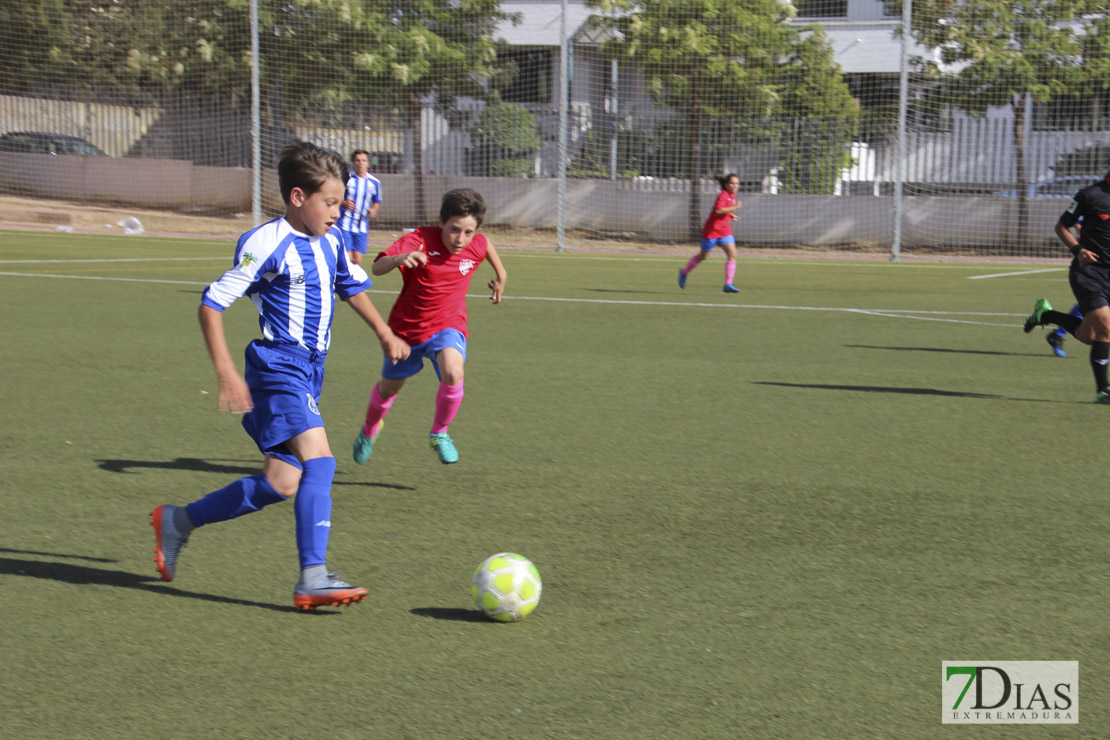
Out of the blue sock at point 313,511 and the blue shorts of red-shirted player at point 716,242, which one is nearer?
the blue sock at point 313,511

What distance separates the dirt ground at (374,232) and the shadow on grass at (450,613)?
70.3 feet

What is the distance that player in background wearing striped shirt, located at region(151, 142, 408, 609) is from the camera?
4152mm

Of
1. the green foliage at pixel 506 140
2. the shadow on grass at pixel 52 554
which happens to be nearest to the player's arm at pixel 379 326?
the shadow on grass at pixel 52 554

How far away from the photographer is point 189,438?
279 inches

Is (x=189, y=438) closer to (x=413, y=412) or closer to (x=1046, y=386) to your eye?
(x=413, y=412)

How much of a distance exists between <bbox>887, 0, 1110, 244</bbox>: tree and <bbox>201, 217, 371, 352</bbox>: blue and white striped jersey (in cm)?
2285

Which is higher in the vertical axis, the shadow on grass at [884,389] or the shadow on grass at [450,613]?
the shadow on grass at [884,389]

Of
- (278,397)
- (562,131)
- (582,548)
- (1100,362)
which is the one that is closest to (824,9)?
(562,131)

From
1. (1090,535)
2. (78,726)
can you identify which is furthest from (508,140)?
(78,726)

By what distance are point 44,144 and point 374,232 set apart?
10350mm

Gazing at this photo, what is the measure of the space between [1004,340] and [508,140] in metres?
17.5

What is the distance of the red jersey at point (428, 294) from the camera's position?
6.36 meters

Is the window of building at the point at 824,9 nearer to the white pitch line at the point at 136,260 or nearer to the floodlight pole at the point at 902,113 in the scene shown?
the floodlight pole at the point at 902,113

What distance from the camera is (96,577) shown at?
457 centimetres
